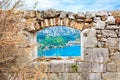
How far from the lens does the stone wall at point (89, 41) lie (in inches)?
264

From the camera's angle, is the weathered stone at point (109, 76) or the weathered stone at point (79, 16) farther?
the weathered stone at point (109, 76)

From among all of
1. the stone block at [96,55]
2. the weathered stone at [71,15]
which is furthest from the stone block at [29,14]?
the stone block at [96,55]

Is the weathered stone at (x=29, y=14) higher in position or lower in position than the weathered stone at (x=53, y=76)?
higher

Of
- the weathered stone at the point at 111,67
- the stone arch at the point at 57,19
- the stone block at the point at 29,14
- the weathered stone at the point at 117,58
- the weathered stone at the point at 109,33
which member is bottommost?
the weathered stone at the point at 111,67

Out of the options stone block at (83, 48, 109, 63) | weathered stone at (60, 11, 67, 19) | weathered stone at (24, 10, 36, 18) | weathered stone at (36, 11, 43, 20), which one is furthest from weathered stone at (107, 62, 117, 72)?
weathered stone at (24, 10, 36, 18)

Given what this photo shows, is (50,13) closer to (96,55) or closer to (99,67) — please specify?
(96,55)

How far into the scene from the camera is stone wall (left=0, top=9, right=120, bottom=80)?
6.71 metres

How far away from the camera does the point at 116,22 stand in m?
6.73

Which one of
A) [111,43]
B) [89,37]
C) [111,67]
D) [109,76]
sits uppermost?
[89,37]

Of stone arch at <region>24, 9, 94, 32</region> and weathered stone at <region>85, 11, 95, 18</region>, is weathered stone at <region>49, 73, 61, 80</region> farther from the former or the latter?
weathered stone at <region>85, 11, 95, 18</region>

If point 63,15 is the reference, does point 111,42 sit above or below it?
below

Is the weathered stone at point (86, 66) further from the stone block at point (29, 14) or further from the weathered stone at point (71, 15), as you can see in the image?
the stone block at point (29, 14)

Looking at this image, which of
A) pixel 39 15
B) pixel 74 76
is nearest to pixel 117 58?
pixel 74 76

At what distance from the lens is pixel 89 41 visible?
676cm
